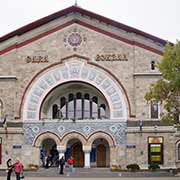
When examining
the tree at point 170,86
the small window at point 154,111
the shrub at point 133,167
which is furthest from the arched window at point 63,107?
the tree at point 170,86

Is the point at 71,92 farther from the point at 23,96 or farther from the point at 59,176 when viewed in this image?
the point at 59,176

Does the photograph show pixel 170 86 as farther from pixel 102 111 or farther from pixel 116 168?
pixel 102 111

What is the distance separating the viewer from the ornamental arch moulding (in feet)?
149

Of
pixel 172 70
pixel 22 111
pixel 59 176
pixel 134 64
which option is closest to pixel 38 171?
pixel 59 176

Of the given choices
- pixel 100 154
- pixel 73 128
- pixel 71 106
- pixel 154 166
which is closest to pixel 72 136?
pixel 73 128

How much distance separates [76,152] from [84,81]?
7.40 meters

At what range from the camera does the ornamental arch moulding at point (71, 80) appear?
4553cm

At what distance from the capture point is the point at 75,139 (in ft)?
155

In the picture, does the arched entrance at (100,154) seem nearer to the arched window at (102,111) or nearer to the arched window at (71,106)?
the arched window at (102,111)

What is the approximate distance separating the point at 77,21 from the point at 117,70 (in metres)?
5.92

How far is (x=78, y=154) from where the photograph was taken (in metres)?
48.8

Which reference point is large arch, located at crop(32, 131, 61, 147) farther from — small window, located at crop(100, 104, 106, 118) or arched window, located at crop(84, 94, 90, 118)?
small window, located at crop(100, 104, 106, 118)

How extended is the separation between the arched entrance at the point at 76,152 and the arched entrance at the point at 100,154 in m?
1.06

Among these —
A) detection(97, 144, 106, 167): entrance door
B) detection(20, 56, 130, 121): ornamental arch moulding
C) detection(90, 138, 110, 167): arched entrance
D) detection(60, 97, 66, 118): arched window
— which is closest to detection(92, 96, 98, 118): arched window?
detection(90, 138, 110, 167): arched entrance
